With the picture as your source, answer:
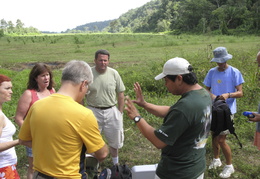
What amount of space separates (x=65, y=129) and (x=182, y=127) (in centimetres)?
85

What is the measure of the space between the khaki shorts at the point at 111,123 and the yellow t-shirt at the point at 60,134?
2084mm

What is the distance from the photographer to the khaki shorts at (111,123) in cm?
395

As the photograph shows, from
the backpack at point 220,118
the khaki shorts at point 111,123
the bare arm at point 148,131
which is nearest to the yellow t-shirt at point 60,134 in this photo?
the bare arm at point 148,131

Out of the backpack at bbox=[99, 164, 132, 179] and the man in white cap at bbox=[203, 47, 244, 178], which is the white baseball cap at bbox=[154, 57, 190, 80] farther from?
the man in white cap at bbox=[203, 47, 244, 178]

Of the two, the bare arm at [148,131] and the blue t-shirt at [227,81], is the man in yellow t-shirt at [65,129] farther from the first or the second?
the blue t-shirt at [227,81]

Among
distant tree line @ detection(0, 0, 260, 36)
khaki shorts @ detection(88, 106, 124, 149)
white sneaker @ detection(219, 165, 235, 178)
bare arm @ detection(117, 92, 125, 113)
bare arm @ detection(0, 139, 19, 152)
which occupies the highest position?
distant tree line @ detection(0, 0, 260, 36)

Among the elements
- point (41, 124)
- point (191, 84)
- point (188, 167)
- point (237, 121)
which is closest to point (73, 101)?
point (41, 124)

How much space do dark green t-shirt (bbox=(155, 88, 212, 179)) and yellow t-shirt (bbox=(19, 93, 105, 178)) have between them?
55cm

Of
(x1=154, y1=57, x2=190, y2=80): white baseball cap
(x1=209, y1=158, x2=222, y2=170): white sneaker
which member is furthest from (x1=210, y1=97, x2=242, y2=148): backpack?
(x1=209, y1=158, x2=222, y2=170): white sneaker

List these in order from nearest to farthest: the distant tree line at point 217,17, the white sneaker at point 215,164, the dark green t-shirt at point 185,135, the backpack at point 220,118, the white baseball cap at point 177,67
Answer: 1. the dark green t-shirt at point 185,135
2. the white baseball cap at point 177,67
3. the backpack at point 220,118
4. the white sneaker at point 215,164
5. the distant tree line at point 217,17

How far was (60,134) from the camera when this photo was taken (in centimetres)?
174

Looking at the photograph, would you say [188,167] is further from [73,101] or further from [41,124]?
[41,124]

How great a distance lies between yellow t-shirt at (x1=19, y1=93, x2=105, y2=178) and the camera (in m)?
1.73

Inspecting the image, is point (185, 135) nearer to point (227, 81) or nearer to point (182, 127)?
point (182, 127)
